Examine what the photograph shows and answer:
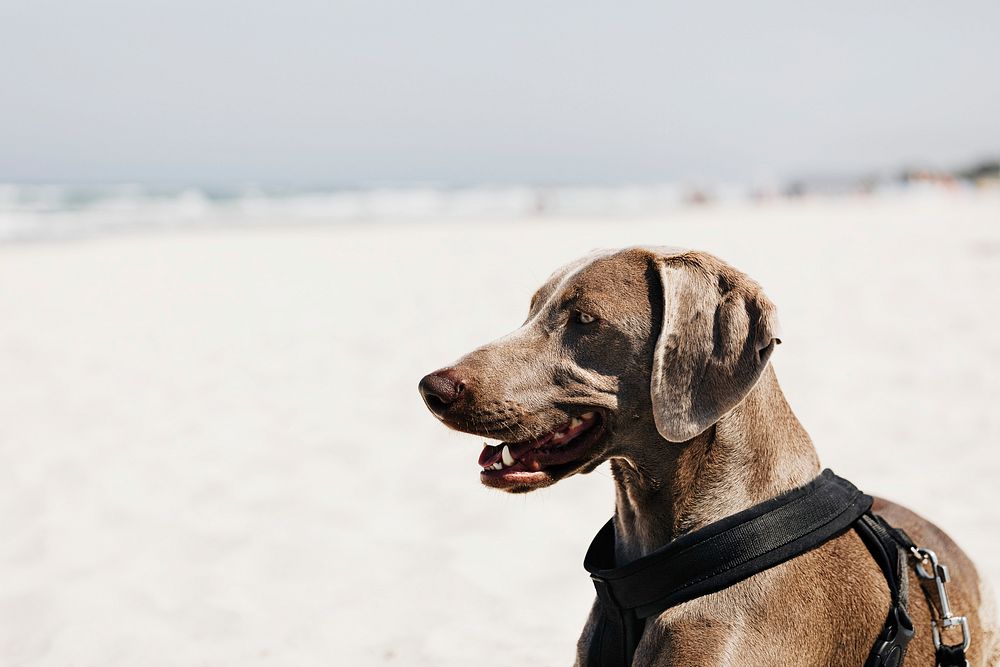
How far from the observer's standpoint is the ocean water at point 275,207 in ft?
106

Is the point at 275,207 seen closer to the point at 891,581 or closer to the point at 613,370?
the point at 613,370

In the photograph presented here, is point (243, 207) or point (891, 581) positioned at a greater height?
point (891, 581)

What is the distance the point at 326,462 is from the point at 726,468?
4622 millimetres

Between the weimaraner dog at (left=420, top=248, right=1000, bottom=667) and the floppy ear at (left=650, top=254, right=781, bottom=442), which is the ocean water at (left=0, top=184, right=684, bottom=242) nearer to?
the weimaraner dog at (left=420, top=248, right=1000, bottom=667)

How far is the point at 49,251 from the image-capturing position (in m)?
20.1

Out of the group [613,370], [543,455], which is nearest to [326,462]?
[543,455]

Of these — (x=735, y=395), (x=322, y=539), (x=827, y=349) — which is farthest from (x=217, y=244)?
(x=735, y=395)

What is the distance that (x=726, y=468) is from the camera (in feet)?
9.27

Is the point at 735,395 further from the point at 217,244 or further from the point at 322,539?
the point at 217,244

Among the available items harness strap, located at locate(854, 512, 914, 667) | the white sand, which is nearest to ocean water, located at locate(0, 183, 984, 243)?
the white sand

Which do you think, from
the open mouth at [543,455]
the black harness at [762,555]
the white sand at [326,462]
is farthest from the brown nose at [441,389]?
the white sand at [326,462]

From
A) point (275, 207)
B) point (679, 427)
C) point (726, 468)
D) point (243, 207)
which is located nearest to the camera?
point (679, 427)

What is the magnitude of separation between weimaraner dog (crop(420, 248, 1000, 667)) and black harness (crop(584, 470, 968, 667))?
1.6 inches

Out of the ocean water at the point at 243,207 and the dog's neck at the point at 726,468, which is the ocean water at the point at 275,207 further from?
the dog's neck at the point at 726,468
